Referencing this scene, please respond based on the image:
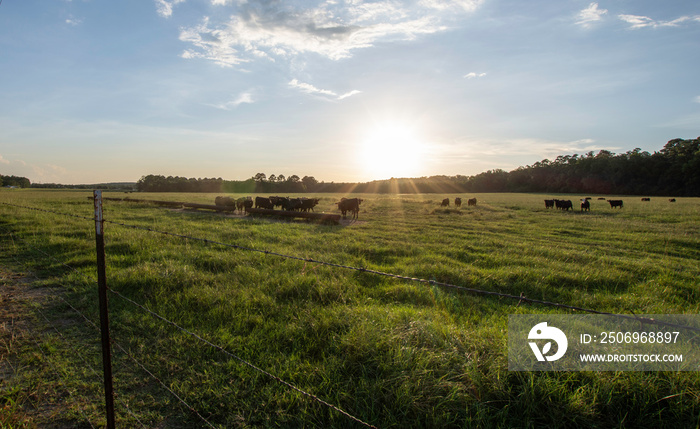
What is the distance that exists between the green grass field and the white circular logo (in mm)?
286

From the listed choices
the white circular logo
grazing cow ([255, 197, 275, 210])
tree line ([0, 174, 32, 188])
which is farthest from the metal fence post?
tree line ([0, 174, 32, 188])

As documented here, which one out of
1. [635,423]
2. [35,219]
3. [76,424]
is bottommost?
[76,424]

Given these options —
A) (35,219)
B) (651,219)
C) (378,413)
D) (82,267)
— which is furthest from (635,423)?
(651,219)

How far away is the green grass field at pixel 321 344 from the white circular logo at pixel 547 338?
11.3 inches

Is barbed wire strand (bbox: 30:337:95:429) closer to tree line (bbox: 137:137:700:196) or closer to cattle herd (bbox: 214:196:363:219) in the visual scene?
cattle herd (bbox: 214:196:363:219)

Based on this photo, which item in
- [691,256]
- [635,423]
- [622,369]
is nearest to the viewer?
[635,423]

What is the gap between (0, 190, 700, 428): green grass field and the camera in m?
2.74

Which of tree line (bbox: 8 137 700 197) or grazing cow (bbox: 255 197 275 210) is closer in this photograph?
grazing cow (bbox: 255 197 275 210)

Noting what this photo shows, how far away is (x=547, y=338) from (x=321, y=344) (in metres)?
2.59

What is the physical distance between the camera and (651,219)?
20047 millimetres

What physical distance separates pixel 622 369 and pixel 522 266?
205 inches

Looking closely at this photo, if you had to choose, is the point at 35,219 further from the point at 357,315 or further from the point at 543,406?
the point at 543,406

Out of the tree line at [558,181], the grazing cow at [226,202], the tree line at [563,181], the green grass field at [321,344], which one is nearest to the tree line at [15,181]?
the tree line at [558,181]

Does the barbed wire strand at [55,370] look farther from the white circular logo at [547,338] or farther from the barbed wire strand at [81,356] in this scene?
the white circular logo at [547,338]
